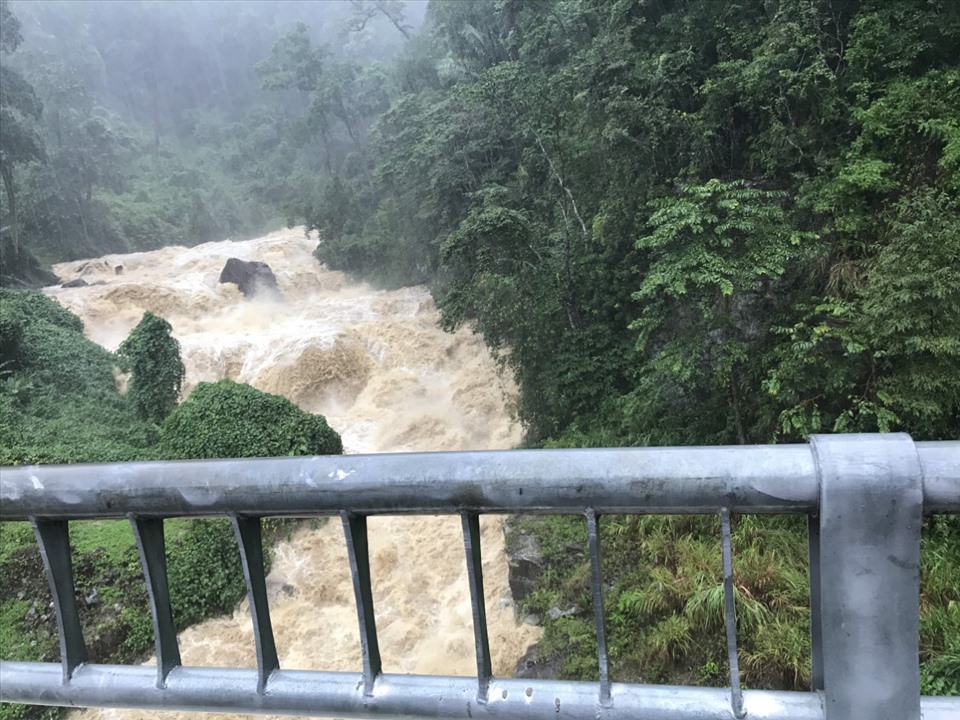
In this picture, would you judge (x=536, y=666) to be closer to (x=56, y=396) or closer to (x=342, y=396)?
(x=342, y=396)

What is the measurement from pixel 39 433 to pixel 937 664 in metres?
14.9

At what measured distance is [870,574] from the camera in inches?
45.2

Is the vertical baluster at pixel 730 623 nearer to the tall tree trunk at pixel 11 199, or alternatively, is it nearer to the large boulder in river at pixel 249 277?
the large boulder in river at pixel 249 277

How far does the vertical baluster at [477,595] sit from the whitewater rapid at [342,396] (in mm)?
6033

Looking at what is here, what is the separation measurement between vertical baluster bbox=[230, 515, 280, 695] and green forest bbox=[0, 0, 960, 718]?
499cm

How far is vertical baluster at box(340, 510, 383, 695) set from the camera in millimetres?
1397

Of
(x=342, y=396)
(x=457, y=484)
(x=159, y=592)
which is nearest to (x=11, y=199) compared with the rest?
(x=342, y=396)

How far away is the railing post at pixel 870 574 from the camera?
1117mm

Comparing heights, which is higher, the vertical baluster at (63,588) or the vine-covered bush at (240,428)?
the vertical baluster at (63,588)

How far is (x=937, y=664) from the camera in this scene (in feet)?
15.5

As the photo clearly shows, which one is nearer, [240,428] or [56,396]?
[240,428]

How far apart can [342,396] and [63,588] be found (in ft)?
45.2

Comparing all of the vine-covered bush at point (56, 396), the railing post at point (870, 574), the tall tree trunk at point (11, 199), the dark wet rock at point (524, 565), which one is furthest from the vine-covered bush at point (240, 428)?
the tall tree trunk at point (11, 199)

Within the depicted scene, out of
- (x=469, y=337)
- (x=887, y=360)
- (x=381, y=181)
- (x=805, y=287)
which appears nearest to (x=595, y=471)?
(x=887, y=360)
